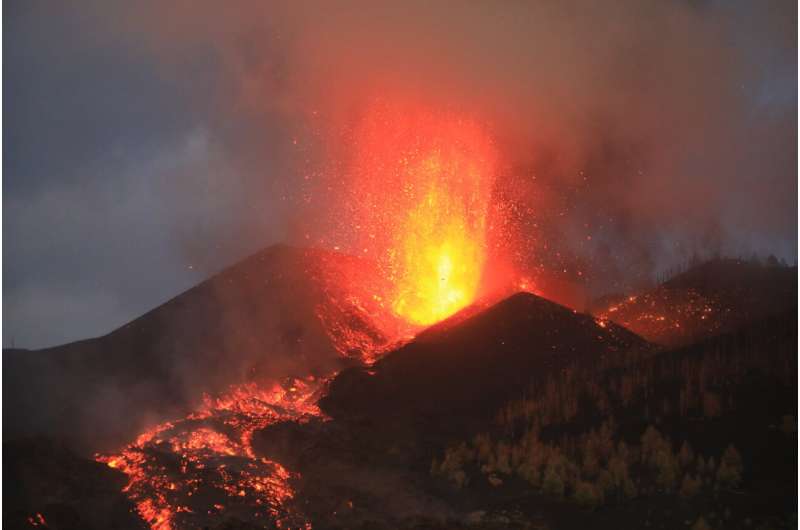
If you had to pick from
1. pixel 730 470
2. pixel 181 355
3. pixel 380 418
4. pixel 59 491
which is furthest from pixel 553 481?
pixel 181 355

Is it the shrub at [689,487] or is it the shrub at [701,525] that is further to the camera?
the shrub at [689,487]

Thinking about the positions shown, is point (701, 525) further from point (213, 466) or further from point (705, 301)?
point (705, 301)

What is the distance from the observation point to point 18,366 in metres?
49.8

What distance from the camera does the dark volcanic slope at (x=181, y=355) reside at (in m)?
43.0

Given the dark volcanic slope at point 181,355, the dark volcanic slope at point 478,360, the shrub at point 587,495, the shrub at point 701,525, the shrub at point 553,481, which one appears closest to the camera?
the shrub at point 701,525

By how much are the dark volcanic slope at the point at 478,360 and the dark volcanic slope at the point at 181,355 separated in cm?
486

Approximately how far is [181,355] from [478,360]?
60.4ft

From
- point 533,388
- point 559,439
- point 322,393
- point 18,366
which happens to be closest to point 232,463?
point 322,393

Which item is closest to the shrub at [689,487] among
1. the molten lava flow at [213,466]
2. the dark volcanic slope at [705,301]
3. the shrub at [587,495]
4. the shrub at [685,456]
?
the shrub at [685,456]

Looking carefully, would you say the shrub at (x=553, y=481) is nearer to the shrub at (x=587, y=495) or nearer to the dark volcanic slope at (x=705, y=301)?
the shrub at (x=587, y=495)

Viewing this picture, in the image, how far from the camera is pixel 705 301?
6488 cm

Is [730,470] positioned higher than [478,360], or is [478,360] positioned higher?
[478,360]

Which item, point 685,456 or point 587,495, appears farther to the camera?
point 685,456

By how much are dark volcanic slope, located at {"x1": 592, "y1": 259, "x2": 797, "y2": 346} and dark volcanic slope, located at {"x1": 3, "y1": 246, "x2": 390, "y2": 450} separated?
72.0 ft
